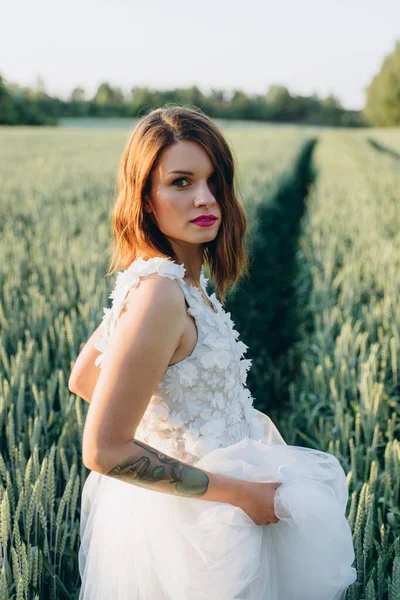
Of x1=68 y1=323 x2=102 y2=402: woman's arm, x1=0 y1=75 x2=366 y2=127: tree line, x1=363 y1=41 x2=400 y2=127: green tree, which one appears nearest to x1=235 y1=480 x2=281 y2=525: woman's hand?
x1=68 y1=323 x2=102 y2=402: woman's arm

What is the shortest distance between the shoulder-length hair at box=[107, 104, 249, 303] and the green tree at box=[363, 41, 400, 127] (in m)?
72.9

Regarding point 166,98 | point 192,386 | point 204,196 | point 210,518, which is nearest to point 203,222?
point 204,196

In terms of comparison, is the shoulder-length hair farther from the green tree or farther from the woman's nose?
the green tree

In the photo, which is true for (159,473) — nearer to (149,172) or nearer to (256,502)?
(256,502)

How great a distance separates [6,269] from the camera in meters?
3.66

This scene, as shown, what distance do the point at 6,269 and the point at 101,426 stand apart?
284 cm

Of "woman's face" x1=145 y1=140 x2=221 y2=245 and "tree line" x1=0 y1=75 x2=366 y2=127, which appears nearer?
"woman's face" x1=145 y1=140 x2=221 y2=245

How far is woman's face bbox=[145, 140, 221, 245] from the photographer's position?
4.12ft

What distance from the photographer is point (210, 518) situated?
Result: 1.17m

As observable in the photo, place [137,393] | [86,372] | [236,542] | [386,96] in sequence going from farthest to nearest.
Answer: [386,96] < [86,372] < [236,542] < [137,393]

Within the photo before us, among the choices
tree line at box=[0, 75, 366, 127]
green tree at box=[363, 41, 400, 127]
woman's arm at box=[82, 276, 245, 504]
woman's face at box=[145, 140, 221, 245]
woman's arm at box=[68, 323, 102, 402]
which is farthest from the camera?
green tree at box=[363, 41, 400, 127]

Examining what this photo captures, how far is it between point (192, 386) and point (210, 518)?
9.9 inches

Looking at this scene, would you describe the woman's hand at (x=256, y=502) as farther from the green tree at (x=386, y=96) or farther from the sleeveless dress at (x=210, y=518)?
the green tree at (x=386, y=96)

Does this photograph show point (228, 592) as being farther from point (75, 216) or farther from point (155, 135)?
point (75, 216)
